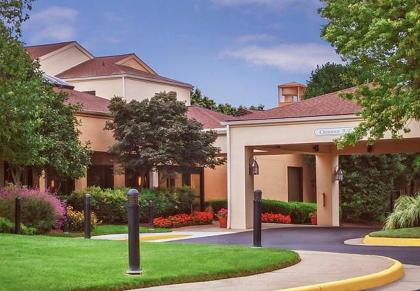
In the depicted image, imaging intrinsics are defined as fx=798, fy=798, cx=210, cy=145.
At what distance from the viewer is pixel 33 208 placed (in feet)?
79.2

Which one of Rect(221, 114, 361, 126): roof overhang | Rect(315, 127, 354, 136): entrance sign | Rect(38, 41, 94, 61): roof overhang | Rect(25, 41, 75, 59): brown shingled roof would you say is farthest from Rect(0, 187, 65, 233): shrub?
Rect(25, 41, 75, 59): brown shingled roof

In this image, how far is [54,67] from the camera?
46.0m

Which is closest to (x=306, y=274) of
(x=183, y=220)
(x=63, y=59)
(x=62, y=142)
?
(x=62, y=142)

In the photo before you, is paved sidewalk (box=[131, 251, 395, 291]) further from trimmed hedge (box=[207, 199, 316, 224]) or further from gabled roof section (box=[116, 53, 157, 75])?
gabled roof section (box=[116, 53, 157, 75])

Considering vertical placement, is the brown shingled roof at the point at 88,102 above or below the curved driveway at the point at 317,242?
above

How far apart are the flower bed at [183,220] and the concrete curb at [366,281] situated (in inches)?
719

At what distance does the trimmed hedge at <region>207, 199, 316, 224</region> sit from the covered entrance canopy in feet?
13.9

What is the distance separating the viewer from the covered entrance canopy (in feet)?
96.6

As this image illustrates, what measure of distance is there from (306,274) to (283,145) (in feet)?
61.3

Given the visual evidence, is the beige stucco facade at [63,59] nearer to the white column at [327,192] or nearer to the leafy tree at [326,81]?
the leafy tree at [326,81]

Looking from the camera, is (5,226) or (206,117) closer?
(5,226)

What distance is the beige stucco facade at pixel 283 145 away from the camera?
29.5 metres

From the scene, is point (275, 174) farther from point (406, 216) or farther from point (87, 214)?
point (87, 214)

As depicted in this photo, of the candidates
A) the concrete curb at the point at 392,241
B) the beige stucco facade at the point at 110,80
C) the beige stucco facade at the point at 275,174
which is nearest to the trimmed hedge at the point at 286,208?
the beige stucco facade at the point at 275,174
